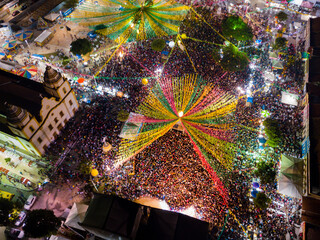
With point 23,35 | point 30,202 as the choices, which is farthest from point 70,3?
point 30,202

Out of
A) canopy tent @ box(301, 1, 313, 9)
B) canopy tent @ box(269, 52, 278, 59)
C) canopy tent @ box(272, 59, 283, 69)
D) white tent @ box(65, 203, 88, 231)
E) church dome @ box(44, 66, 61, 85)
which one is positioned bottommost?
white tent @ box(65, 203, 88, 231)

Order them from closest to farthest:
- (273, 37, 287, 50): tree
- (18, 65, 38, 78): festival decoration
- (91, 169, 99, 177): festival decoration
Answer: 1. (91, 169, 99, 177): festival decoration
2. (18, 65, 38, 78): festival decoration
3. (273, 37, 287, 50): tree

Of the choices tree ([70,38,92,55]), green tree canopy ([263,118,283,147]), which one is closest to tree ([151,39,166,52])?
tree ([70,38,92,55])

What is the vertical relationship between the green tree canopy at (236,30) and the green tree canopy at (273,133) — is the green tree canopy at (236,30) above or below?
above

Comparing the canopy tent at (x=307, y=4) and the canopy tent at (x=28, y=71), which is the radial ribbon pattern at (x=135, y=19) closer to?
the canopy tent at (x=28, y=71)

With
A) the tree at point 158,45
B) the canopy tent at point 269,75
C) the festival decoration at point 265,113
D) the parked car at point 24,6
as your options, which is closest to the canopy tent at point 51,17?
the parked car at point 24,6

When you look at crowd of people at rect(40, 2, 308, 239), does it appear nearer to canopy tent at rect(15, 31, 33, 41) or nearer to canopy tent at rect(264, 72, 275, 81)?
canopy tent at rect(264, 72, 275, 81)

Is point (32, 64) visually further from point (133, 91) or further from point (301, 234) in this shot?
point (301, 234)
